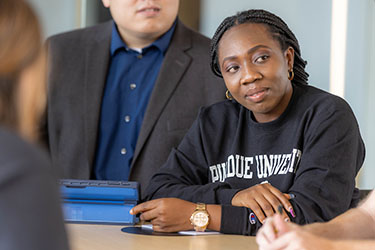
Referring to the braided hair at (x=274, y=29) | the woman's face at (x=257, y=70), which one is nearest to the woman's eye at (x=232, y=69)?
the woman's face at (x=257, y=70)

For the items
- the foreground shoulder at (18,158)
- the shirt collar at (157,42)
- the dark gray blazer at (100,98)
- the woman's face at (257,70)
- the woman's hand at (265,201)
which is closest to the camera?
the foreground shoulder at (18,158)

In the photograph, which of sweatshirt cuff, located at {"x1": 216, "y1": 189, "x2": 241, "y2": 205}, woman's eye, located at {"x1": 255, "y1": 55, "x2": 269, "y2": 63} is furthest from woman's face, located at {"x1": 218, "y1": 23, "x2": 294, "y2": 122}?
sweatshirt cuff, located at {"x1": 216, "y1": 189, "x2": 241, "y2": 205}

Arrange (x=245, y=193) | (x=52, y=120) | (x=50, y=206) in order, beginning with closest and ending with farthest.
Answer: (x=50, y=206) < (x=245, y=193) < (x=52, y=120)

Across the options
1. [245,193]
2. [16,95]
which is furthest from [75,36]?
[16,95]

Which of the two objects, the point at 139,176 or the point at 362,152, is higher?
the point at 362,152

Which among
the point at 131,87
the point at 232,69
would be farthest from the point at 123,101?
the point at 232,69

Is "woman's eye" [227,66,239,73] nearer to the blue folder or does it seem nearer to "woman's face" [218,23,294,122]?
"woman's face" [218,23,294,122]

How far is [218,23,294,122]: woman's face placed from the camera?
1.99m

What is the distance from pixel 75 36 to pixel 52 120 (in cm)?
41

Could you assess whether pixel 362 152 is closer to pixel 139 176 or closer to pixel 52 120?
pixel 139 176

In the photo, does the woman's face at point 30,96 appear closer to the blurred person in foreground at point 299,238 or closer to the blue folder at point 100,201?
the blurred person in foreground at point 299,238

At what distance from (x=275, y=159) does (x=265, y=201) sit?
0.25m

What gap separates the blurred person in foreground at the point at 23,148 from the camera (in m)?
0.59

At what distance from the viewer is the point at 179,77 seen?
104 inches
